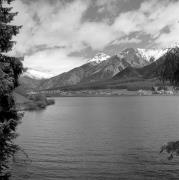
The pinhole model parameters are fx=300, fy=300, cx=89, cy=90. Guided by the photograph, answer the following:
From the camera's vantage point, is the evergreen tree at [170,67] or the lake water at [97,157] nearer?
the evergreen tree at [170,67]

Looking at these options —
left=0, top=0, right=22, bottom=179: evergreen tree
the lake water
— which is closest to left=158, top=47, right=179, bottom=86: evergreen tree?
left=0, top=0, right=22, bottom=179: evergreen tree

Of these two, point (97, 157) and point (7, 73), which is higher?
point (7, 73)

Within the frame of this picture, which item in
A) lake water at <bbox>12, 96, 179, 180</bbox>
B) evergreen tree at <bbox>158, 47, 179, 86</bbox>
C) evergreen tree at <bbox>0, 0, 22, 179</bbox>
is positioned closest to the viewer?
evergreen tree at <bbox>158, 47, 179, 86</bbox>

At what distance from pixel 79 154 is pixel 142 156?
1219cm

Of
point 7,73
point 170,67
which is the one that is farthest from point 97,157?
point 170,67

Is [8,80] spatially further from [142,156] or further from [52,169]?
[142,156]

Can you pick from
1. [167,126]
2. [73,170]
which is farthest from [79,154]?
[167,126]

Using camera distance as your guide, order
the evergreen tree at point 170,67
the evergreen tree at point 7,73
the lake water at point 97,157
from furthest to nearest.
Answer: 1. the lake water at point 97,157
2. the evergreen tree at point 7,73
3. the evergreen tree at point 170,67

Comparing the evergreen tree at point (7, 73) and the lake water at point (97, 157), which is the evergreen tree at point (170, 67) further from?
the lake water at point (97, 157)

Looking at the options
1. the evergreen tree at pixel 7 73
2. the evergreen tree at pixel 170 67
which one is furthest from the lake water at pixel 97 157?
the evergreen tree at pixel 170 67

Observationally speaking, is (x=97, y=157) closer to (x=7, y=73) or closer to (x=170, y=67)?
(x=7, y=73)

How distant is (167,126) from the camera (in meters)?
95.8

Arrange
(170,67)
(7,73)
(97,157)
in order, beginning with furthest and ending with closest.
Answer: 1. (97,157)
2. (7,73)
3. (170,67)

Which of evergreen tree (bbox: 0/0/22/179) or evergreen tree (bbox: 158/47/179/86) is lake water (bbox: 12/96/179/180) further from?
evergreen tree (bbox: 158/47/179/86)
